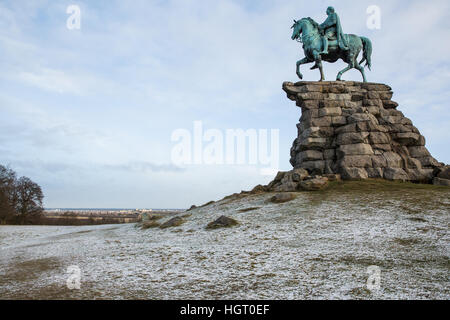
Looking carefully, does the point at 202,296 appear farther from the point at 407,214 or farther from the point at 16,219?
the point at 16,219

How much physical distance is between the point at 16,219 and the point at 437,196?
48995 millimetres

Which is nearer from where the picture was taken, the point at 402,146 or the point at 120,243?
the point at 120,243

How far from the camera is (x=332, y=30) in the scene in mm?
27906

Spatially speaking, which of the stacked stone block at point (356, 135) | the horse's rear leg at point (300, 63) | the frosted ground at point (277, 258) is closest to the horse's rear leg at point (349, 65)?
the stacked stone block at point (356, 135)

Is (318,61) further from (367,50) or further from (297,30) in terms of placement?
(367,50)

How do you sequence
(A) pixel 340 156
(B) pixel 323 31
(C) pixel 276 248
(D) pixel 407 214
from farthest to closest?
(B) pixel 323 31
(A) pixel 340 156
(D) pixel 407 214
(C) pixel 276 248

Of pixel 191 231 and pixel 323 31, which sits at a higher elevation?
pixel 323 31

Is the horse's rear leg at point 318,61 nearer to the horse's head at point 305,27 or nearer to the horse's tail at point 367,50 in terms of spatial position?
the horse's head at point 305,27

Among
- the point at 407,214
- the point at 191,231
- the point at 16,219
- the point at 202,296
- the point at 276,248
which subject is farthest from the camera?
the point at 16,219

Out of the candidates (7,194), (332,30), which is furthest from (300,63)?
(7,194)

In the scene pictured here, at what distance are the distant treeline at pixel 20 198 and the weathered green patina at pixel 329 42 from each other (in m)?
40.8

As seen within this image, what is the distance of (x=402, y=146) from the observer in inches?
1006

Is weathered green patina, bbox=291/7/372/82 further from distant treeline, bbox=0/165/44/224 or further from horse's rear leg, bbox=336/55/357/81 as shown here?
distant treeline, bbox=0/165/44/224

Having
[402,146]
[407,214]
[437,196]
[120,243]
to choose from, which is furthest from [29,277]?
[402,146]
